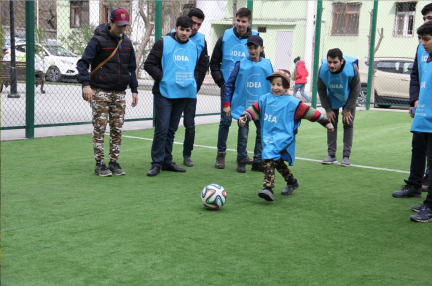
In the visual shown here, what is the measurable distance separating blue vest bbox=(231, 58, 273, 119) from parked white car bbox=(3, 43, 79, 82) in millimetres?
4549

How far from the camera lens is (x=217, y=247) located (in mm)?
3885

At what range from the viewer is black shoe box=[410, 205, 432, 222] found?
187 inches

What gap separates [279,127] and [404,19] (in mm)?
26457

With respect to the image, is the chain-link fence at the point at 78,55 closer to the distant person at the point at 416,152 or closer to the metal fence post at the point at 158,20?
the metal fence post at the point at 158,20

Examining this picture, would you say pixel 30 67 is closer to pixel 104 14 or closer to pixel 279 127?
pixel 104 14

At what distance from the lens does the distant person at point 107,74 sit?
5855mm

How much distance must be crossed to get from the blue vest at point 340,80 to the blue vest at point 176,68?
77.1 inches

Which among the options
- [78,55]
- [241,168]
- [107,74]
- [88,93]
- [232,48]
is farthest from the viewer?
[78,55]

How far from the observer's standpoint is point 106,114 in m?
6.14

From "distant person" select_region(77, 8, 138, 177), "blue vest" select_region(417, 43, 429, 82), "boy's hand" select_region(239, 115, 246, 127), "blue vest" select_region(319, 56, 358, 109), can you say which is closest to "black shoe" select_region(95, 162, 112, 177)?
"distant person" select_region(77, 8, 138, 177)

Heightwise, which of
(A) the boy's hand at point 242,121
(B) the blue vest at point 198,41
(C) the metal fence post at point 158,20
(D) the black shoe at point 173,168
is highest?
(C) the metal fence post at point 158,20

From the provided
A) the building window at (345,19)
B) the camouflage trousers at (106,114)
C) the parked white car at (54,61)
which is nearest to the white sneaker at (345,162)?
the camouflage trousers at (106,114)

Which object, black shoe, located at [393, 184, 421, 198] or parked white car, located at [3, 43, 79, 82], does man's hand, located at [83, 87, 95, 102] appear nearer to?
black shoe, located at [393, 184, 421, 198]

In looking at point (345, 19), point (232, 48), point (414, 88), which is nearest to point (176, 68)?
point (232, 48)
